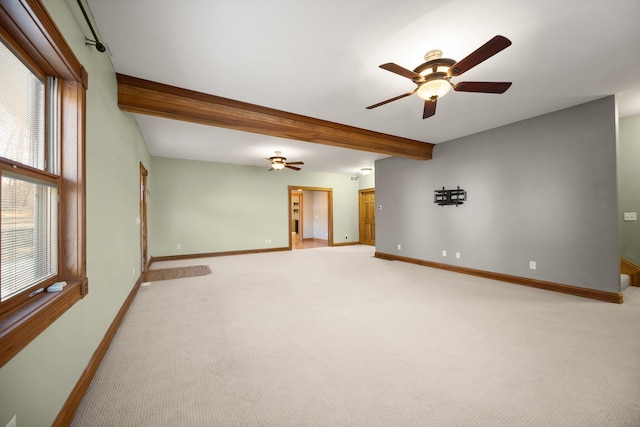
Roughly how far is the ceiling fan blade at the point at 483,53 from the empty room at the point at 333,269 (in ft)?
0.10

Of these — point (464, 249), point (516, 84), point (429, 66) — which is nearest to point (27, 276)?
point (429, 66)

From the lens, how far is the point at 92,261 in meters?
1.99

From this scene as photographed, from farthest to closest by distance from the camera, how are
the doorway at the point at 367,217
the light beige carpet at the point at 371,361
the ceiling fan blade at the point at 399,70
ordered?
the doorway at the point at 367,217 → the ceiling fan blade at the point at 399,70 → the light beige carpet at the point at 371,361

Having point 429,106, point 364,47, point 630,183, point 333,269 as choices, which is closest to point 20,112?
point 364,47

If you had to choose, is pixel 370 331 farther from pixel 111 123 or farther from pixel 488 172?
pixel 488 172

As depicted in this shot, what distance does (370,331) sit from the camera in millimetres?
2617

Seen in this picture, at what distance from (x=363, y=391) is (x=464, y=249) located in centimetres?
430

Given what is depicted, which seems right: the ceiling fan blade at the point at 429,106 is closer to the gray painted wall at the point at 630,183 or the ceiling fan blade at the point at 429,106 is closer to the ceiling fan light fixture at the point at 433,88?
the ceiling fan light fixture at the point at 433,88

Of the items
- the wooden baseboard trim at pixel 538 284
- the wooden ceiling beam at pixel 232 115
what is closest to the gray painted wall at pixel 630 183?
the wooden baseboard trim at pixel 538 284

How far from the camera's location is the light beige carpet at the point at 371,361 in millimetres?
1555

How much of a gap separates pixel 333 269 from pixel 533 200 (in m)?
3.66

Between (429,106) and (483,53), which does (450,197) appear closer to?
(429,106)

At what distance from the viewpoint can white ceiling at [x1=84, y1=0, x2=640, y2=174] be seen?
6.52 feet

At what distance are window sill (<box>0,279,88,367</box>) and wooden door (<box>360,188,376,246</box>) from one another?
863cm
